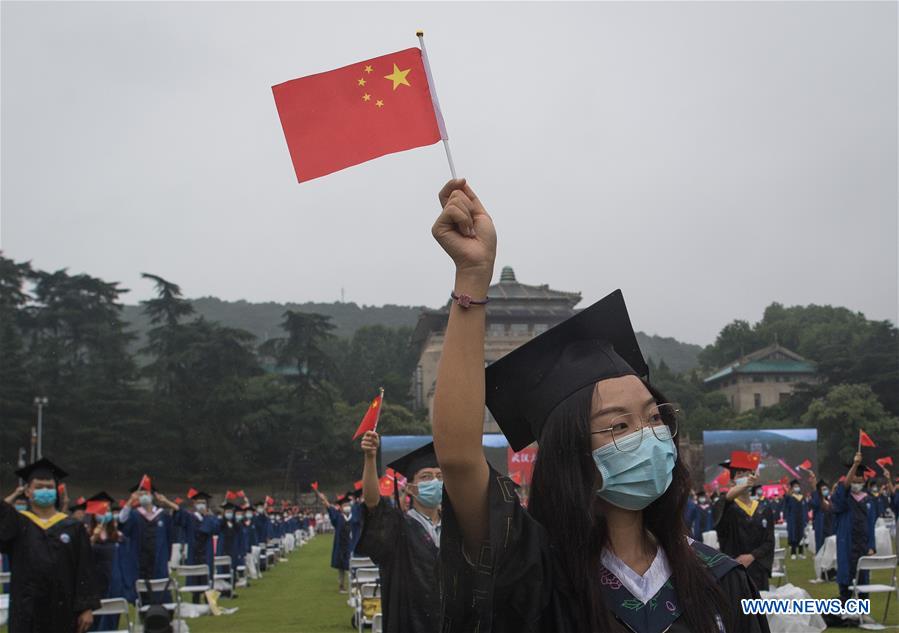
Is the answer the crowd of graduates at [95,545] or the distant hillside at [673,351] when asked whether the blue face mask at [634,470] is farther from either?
the distant hillside at [673,351]

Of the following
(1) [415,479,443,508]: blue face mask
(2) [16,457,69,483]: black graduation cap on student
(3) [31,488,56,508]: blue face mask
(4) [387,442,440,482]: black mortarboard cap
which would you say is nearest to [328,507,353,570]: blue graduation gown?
(2) [16,457,69,483]: black graduation cap on student

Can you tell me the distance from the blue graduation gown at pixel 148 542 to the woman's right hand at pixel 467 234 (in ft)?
43.8

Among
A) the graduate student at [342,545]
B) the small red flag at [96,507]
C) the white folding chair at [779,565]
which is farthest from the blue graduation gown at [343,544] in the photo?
the white folding chair at [779,565]

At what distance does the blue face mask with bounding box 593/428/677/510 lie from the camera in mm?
→ 2236

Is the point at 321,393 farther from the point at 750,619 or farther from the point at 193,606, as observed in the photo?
Result: the point at 750,619

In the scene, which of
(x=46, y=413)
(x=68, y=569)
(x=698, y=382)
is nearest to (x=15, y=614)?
(x=68, y=569)

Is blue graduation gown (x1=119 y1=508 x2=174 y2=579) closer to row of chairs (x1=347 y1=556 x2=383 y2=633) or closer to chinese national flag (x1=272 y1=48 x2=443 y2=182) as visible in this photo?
row of chairs (x1=347 y1=556 x2=383 y2=633)

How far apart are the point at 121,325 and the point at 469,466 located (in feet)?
189

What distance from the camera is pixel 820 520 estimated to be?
18797 millimetres

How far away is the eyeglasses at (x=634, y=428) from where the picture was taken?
88.6 inches

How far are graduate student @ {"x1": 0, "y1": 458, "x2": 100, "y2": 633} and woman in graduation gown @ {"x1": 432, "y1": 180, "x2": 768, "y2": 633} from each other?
6833 mm

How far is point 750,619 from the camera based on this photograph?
7.62 ft

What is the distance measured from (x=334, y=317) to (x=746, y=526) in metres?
127

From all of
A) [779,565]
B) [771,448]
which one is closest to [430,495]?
[779,565]
